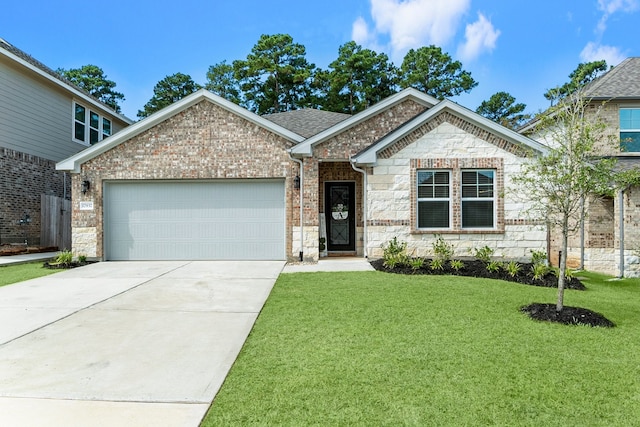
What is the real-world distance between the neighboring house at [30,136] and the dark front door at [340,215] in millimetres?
10584

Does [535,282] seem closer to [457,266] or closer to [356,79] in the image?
[457,266]

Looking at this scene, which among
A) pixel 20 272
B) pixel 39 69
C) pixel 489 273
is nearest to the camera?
pixel 489 273

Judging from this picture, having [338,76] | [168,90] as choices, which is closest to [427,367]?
[338,76]

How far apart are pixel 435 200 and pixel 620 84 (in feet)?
26.0

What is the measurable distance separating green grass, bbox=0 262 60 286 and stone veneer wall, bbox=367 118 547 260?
8334 millimetres

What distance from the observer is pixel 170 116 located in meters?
11.5

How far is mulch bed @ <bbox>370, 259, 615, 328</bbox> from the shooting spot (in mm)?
5359

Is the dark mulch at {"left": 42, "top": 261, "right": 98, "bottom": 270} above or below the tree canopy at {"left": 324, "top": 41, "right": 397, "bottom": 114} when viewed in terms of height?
below

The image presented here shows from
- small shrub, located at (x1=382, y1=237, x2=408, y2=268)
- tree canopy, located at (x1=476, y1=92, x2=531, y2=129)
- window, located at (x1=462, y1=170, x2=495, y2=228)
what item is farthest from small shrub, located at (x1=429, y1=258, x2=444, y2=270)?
→ tree canopy, located at (x1=476, y1=92, x2=531, y2=129)

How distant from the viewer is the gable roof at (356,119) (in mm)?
11000

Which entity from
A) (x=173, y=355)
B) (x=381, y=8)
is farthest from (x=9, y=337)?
(x=381, y=8)

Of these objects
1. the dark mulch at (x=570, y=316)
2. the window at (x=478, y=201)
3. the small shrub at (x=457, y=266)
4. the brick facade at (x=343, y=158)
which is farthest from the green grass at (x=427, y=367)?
the brick facade at (x=343, y=158)

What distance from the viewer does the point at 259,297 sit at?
673cm

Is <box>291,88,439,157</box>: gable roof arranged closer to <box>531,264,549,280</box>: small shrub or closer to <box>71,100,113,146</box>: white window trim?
<box>531,264,549,280</box>: small shrub
